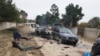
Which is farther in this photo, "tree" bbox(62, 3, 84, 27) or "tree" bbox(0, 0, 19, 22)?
"tree" bbox(62, 3, 84, 27)

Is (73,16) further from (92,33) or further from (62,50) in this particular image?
(62,50)

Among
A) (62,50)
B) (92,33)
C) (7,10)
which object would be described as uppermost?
(7,10)

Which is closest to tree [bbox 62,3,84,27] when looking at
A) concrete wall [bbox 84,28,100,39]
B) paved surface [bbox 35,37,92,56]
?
concrete wall [bbox 84,28,100,39]

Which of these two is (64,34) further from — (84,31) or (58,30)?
(84,31)

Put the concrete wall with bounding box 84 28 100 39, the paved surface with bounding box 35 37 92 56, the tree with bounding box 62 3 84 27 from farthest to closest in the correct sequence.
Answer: the tree with bounding box 62 3 84 27 < the concrete wall with bounding box 84 28 100 39 < the paved surface with bounding box 35 37 92 56

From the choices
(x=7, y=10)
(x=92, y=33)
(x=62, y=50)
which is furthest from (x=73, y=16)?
(x=62, y=50)

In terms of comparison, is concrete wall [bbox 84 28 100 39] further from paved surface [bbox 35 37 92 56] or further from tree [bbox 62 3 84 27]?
paved surface [bbox 35 37 92 56]

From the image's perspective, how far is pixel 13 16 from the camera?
148 feet

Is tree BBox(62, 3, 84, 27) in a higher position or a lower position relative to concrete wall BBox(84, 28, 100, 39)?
higher

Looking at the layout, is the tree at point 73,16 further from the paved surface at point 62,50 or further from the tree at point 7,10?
the paved surface at point 62,50

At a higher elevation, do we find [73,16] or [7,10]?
[7,10]

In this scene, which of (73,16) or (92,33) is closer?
(92,33)

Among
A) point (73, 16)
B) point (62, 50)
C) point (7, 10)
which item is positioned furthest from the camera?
point (73, 16)

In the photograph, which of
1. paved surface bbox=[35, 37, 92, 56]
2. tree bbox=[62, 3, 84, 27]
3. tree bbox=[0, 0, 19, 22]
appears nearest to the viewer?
paved surface bbox=[35, 37, 92, 56]
